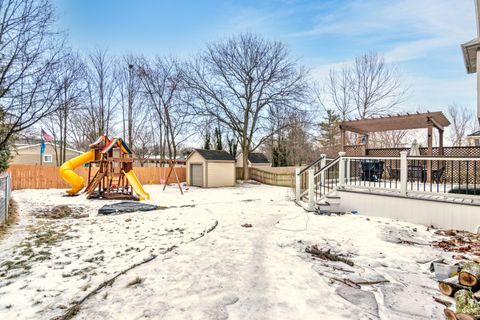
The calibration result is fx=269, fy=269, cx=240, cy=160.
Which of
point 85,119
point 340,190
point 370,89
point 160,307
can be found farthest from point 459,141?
point 85,119

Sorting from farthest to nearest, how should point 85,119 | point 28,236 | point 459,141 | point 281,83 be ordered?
point 459,141
point 85,119
point 281,83
point 28,236

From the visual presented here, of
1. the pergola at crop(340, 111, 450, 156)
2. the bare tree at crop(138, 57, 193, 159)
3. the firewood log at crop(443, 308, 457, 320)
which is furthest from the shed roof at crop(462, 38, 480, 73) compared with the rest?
the bare tree at crop(138, 57, 193, 159)

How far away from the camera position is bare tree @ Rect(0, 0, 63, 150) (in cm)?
714

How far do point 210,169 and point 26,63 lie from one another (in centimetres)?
1222

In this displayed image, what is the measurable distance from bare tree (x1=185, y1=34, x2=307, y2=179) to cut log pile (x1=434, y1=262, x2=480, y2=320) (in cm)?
1779

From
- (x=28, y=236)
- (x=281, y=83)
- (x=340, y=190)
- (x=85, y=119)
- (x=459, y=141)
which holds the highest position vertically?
(x=281, y=83)

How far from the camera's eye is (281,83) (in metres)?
20.1

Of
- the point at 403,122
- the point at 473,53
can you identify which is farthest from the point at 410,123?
the point at 473,53

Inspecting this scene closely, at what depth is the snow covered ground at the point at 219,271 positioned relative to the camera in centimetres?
253

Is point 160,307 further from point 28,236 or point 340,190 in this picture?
point 340,190

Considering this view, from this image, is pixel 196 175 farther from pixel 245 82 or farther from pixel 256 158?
pixel 256 158

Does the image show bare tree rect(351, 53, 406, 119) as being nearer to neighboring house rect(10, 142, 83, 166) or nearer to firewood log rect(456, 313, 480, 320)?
firewood log rect(456, 313, 480, 320)

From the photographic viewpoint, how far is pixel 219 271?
3.41 m

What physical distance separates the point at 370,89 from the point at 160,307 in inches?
922
